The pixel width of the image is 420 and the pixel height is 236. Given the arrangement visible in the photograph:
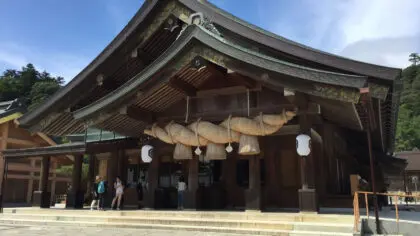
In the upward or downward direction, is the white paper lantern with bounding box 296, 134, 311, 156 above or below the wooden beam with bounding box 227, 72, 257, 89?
below

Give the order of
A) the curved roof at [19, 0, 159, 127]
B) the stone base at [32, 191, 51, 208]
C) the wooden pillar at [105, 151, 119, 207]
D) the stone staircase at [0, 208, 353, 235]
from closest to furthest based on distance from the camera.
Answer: the stone staircase at [0, 208, 353, 235], the curved roof at [19, 0, 159, 127], the stone base at [32, 191, 51, 208], the wooden pillar at [105, 151, 119, 207]

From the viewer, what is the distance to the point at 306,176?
8266 millimetres

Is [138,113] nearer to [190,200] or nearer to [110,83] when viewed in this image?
[110,83]

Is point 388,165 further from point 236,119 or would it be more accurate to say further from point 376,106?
point 236,119

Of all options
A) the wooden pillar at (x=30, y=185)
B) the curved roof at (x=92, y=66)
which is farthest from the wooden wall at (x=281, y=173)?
the wooden pillar at (x=30, y=185)

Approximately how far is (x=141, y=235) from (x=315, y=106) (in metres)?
5.02

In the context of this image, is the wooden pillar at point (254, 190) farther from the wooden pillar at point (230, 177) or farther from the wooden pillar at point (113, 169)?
the wooden pillar at point (113, 169)

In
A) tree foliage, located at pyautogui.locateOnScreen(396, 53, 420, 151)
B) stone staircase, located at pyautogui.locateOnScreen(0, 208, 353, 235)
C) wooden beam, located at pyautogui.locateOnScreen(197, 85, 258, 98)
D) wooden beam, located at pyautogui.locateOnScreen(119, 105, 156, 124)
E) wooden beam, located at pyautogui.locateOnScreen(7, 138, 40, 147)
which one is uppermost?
tree foliage, located at pyautogui.locateOnScreen(396, 53, 420, 151)

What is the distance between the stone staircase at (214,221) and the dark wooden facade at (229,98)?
0.66 meters

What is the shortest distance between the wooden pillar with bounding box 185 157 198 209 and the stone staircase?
0.89 meters

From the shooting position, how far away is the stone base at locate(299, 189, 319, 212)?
7934mm

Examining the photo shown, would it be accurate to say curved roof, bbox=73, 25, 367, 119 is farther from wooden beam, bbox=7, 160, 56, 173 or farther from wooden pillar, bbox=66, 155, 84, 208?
wooden beam, bbox=7, 160, 56, 173

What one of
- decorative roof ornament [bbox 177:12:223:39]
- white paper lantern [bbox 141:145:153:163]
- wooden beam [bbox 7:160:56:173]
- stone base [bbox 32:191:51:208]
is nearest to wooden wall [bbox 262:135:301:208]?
white paper lantern [bbox 141:145:153:163]

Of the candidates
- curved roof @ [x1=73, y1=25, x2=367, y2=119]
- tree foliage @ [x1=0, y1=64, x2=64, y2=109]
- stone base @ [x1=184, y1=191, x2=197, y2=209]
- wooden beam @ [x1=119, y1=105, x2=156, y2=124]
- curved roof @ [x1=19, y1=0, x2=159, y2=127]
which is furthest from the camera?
tree foliage @ [x1=0, y1=64, x2=64, y2=109]
